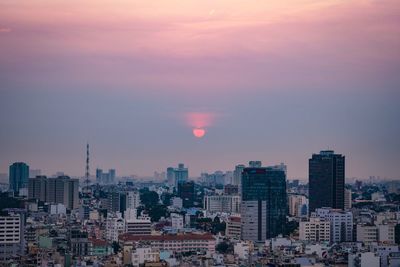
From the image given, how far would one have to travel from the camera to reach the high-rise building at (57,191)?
2664 centimetres

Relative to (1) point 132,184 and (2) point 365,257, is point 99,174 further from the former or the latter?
(2) point 365,257

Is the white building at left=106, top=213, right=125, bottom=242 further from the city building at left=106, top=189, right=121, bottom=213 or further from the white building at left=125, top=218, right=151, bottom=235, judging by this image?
the city building at left=106, top=189, right=121, bottom=213

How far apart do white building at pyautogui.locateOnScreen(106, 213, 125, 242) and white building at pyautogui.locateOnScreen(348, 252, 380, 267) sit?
5.21 m

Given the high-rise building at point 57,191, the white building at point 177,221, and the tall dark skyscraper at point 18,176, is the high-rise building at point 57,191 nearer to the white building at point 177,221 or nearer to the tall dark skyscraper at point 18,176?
the tall dark skyscraper at point 18,176

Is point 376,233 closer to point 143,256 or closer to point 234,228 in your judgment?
point 234,228

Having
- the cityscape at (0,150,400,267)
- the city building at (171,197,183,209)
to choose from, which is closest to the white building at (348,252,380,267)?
the cityscape at (0,150,400,267)

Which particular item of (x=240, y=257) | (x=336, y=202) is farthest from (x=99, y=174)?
(x=240, y=257)

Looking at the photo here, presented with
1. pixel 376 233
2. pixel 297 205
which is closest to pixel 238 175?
pixel 297 205

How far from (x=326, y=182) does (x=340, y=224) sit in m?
5.34

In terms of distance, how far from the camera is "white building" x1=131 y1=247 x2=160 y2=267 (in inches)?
533

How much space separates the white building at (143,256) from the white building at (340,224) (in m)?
4.73

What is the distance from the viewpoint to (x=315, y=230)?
18797 mm

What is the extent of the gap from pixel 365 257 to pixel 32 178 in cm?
1328

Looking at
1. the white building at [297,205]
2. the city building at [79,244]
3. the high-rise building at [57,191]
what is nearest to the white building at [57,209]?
the high-rise building at [57,191]
